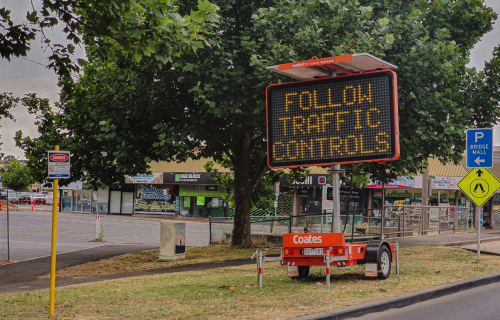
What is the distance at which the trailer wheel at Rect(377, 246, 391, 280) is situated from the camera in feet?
36.1

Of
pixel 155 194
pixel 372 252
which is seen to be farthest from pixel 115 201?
pixel 372 252

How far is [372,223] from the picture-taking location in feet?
85.8

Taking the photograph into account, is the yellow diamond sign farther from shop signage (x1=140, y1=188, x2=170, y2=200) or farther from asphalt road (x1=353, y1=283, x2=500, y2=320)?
shop signage (x1=140, y1=188, x2=170, y2=200)

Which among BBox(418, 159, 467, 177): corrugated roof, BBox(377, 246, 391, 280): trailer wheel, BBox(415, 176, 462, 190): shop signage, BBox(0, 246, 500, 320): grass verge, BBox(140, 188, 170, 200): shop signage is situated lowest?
BBox(0, 246, 500, 320): grass verge

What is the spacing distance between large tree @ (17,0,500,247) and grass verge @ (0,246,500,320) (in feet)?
13.8

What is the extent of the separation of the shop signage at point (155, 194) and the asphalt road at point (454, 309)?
44.2 meters

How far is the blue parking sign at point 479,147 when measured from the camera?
1442 centimetres

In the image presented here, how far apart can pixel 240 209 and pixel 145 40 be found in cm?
1227

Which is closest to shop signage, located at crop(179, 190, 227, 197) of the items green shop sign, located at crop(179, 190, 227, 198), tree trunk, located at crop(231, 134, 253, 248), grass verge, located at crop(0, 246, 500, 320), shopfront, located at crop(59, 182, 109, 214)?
green shop sign, located at crop(179, 190, 227, 198)

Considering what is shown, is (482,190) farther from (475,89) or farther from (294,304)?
(294,304)

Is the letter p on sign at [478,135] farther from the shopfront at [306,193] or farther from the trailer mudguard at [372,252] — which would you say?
the shopfront at [306,193]

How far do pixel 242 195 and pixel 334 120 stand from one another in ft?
34.3

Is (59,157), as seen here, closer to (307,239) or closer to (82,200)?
(307,239)

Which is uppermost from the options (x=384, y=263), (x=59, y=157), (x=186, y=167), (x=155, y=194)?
(x=186, y=167)
